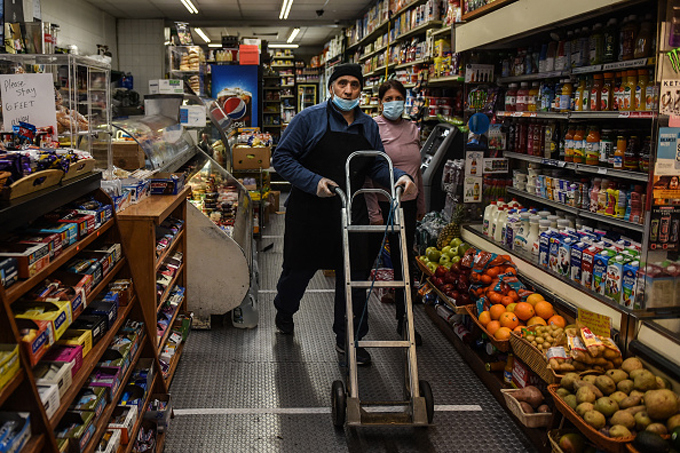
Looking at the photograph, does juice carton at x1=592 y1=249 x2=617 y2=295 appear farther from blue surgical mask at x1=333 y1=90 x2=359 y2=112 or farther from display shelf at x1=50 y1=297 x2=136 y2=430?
display shelf at x1=50 y1=297 x2=136 y2=430

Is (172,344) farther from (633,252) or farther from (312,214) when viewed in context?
(633,252)

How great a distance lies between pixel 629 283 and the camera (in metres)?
2.87

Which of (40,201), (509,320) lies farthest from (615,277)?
(40,201)

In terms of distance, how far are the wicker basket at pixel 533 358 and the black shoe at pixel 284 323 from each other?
1671 millimetres

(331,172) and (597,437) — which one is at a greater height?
(331,172)

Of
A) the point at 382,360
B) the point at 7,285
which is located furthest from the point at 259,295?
the point at 7,285

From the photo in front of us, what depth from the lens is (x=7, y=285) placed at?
1.55 metres

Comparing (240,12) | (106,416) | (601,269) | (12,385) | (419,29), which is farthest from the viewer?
(240,12)

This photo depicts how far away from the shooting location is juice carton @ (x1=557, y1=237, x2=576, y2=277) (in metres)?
3.42

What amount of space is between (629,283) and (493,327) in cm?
81

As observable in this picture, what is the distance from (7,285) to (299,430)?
1.86 metres

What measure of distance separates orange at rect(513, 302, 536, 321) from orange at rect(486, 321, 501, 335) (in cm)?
13

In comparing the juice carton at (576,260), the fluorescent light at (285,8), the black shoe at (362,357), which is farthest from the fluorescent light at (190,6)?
the juice carton at (576,260)

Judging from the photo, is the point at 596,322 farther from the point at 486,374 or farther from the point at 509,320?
the point at 486,374
